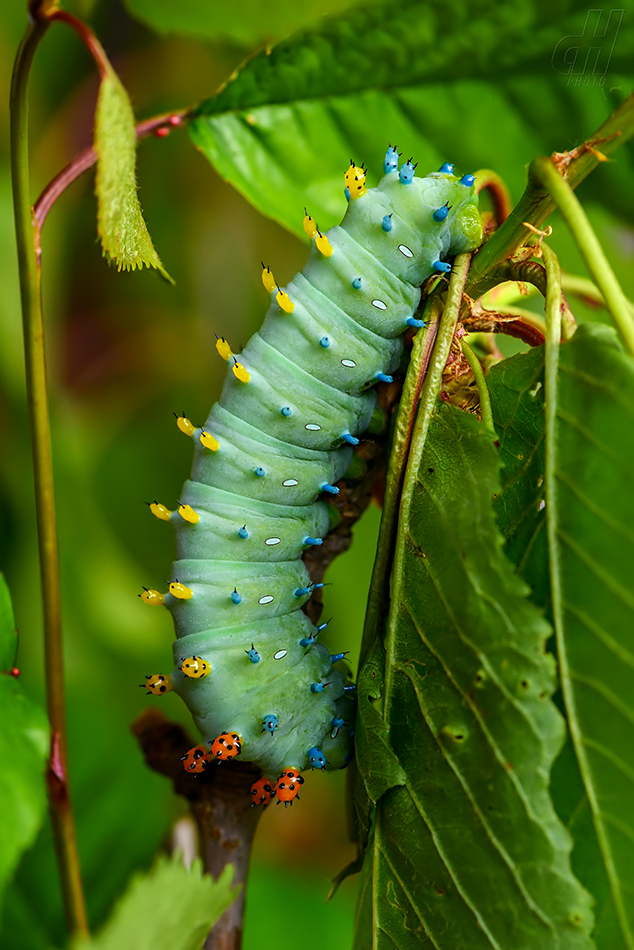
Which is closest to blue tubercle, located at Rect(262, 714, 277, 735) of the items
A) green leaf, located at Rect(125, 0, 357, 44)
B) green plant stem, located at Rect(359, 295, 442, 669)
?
green plant stem, located at Rect(359, 295, 442, 669)

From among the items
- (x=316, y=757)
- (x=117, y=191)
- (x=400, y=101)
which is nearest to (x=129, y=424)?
(x=400, y=101)

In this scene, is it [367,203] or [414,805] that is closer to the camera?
[414,805]

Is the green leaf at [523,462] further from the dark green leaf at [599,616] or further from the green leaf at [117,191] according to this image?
the green leaf at [117,191]

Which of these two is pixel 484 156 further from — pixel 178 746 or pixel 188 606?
pixel 178 746

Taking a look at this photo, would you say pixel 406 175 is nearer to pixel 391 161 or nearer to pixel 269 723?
pixel 391 161

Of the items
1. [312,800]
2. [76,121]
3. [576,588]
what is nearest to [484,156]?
[576,588]

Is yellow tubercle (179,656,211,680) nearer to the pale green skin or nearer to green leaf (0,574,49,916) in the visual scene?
the pale green skin
